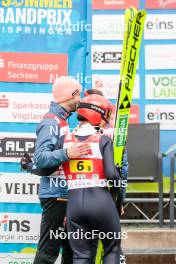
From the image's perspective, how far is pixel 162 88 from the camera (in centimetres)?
836

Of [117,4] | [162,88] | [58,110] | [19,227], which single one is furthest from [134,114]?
[58,110]

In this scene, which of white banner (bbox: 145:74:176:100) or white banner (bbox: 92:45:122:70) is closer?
white banner (bbox: 145:74:176:100)

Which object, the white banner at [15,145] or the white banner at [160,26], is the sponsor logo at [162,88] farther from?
the white banner at [15,145]

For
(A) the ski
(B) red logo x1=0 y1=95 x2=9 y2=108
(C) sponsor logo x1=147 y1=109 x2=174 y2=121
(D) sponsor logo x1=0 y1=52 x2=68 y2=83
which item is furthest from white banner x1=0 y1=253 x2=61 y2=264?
(C) sponsor logo x1=147 y1=109 x2=174 y2=121

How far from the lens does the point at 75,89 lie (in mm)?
5215

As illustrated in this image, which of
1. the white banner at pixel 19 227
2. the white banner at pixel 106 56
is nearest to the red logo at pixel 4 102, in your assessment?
the white banner at pixel 19 227

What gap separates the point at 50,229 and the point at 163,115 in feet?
11.8

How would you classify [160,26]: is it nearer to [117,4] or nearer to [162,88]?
[117,4]

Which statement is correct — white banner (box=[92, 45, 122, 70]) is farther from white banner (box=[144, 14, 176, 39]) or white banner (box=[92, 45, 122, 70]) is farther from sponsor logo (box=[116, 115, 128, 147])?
sponsor logo (box=[116, 115, 128, 147])

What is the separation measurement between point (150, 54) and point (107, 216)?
13.7ft

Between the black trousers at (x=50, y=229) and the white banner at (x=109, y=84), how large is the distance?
347 centimetres

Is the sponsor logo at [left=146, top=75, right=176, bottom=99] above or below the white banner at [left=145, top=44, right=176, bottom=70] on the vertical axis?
below

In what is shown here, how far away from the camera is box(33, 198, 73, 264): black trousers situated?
5.11 metres

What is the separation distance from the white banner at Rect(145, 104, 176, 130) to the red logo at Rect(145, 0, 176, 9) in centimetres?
131
